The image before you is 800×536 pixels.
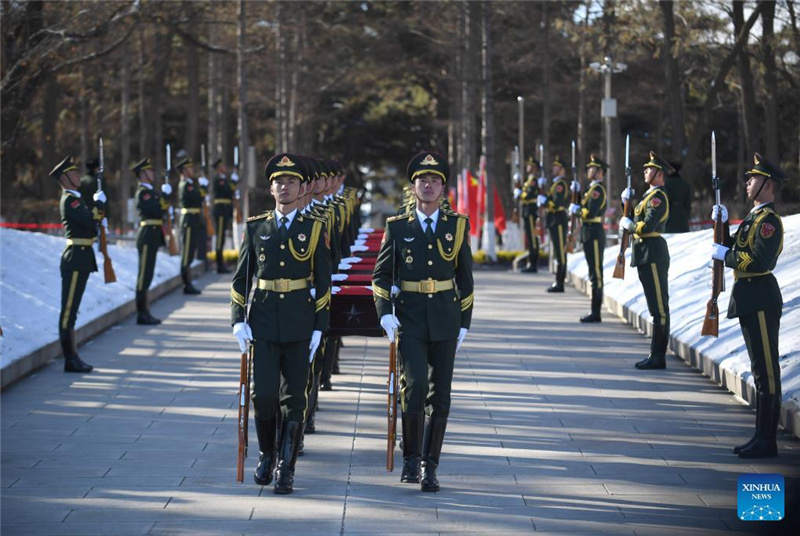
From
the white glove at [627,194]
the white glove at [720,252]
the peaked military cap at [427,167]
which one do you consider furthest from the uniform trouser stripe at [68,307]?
the white glove at [720,252]

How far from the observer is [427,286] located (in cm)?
948

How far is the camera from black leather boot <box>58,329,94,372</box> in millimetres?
15055

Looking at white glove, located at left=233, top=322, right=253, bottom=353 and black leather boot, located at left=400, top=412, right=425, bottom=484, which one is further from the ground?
white glove, located at left=233, top=322, right=253, bottom=353

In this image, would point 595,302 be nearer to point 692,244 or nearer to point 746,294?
point 692,244

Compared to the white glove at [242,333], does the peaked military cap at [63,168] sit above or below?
above

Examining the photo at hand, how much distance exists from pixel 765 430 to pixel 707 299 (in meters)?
→ 7.09

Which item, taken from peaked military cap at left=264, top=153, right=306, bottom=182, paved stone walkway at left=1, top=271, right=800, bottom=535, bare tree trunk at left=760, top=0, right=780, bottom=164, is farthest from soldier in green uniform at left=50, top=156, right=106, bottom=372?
bare tree trunk at left=760, top=0, right=780, bottom=164

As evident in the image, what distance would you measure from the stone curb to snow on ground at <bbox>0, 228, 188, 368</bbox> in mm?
7204

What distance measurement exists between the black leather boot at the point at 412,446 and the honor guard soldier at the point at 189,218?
14.7 metres

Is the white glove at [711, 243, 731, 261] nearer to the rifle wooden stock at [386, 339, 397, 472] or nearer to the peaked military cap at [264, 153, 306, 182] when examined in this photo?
the rifle wooden stock at [386, 339, 397, 472]

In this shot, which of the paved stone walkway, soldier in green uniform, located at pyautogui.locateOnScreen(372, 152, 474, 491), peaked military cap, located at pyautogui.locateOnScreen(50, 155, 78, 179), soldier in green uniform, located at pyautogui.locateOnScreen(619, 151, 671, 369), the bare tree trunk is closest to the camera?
the paved stone walkway

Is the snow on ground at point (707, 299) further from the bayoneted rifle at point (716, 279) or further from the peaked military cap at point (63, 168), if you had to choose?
the peaked military cap at point (63, 168)

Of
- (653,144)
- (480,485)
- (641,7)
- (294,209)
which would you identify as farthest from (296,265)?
(653,144)

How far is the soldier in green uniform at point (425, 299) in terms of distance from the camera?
371 inches
